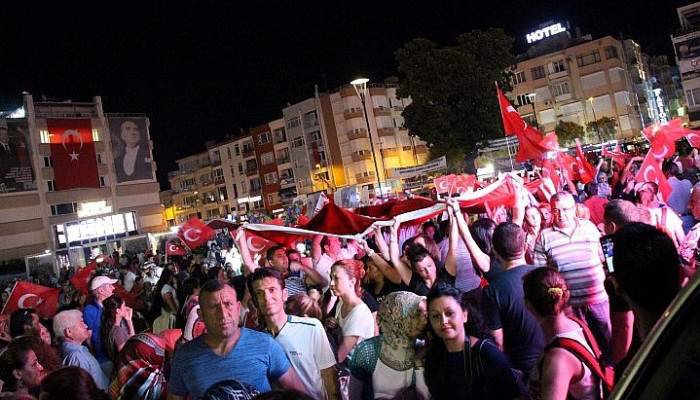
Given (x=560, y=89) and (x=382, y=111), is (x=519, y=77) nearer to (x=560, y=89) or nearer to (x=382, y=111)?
(x=560, y=89)

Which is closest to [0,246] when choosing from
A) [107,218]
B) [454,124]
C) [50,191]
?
[50,191]

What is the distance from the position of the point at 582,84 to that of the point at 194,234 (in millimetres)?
65774

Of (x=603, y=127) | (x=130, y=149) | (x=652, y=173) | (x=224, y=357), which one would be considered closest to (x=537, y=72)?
(x=603, y=127)

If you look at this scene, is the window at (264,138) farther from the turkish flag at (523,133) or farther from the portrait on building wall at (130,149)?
the turkish flag at (523,133)

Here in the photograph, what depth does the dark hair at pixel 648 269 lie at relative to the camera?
2.75 metres

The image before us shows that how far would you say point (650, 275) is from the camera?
278 cm

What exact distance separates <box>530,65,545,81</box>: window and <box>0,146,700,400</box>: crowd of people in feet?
235

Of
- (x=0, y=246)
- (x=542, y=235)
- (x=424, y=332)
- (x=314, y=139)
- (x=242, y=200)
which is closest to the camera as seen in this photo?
(x=424, y=332)

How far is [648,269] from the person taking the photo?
110 inches

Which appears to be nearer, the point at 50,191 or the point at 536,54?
the point at 50,191

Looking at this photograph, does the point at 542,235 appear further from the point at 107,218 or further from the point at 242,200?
the point at 242,200

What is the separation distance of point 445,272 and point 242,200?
80.8 m

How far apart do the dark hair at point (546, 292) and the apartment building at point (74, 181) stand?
169ft

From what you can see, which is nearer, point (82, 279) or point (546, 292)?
point (546, 292)
